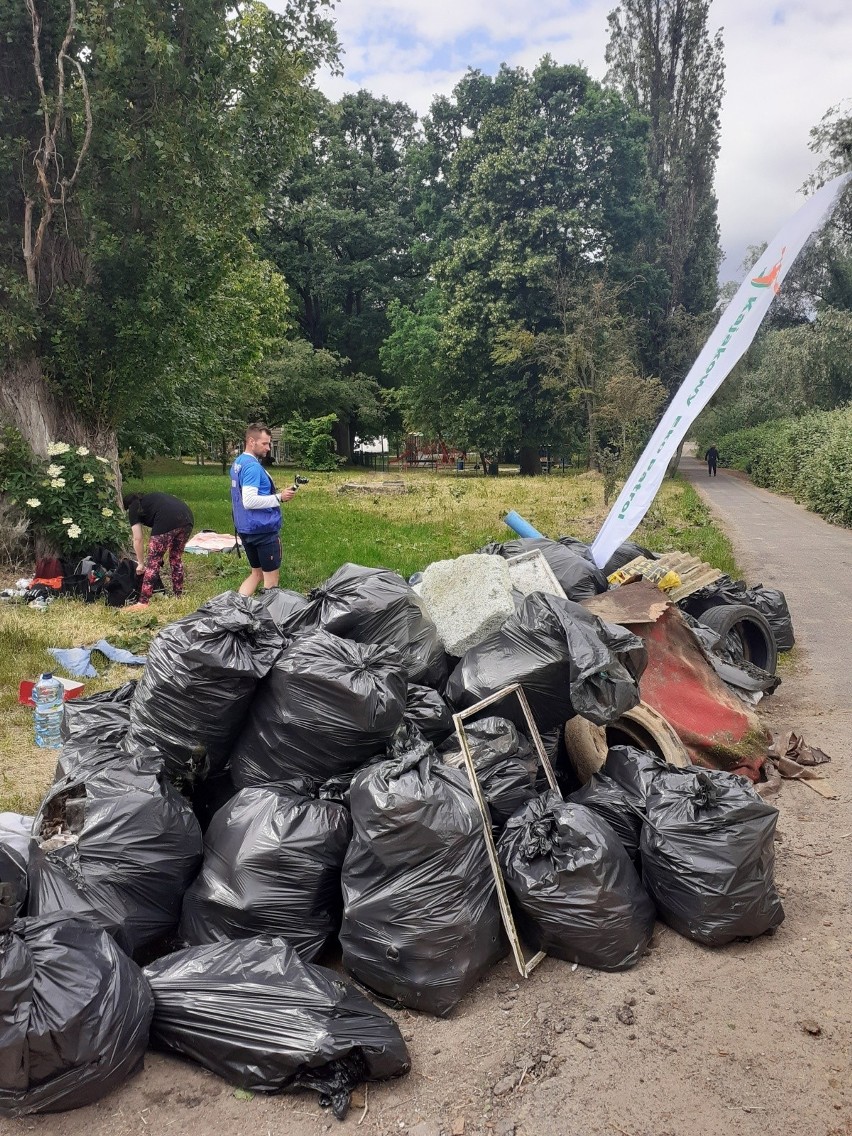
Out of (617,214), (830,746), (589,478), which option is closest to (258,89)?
(830,746)

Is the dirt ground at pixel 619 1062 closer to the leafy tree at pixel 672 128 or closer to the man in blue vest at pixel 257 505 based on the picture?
the man in blue vest at pixel 257 505

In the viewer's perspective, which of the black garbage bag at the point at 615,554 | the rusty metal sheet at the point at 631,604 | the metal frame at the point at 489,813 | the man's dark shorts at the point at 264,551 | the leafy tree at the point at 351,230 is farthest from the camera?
the leafy tree at the point at 351,230

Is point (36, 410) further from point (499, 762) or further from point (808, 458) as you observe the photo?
point (808, 458)

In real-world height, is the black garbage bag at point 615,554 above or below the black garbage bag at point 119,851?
above

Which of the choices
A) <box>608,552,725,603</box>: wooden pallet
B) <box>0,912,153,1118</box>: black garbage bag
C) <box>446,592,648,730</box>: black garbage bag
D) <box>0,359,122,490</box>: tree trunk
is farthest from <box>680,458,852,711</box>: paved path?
<box>0,359,122,490</box>: tree trunk

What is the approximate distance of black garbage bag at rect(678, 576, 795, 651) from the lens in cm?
594

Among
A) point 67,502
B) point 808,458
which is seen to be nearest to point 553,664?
point 67,502

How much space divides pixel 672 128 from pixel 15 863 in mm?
36462

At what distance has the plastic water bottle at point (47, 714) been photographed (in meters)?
4.48

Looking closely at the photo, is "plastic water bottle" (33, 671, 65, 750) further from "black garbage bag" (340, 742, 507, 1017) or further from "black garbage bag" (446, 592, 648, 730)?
"black garbage bag" (340, 742, 507, 1017)

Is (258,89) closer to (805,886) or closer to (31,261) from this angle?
(31,261)

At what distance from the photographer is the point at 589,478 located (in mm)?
24641

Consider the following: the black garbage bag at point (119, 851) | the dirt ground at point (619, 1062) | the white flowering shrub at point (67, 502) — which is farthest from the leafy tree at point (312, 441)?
the dirt ground at point (619, 1062)

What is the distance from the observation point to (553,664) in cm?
352
